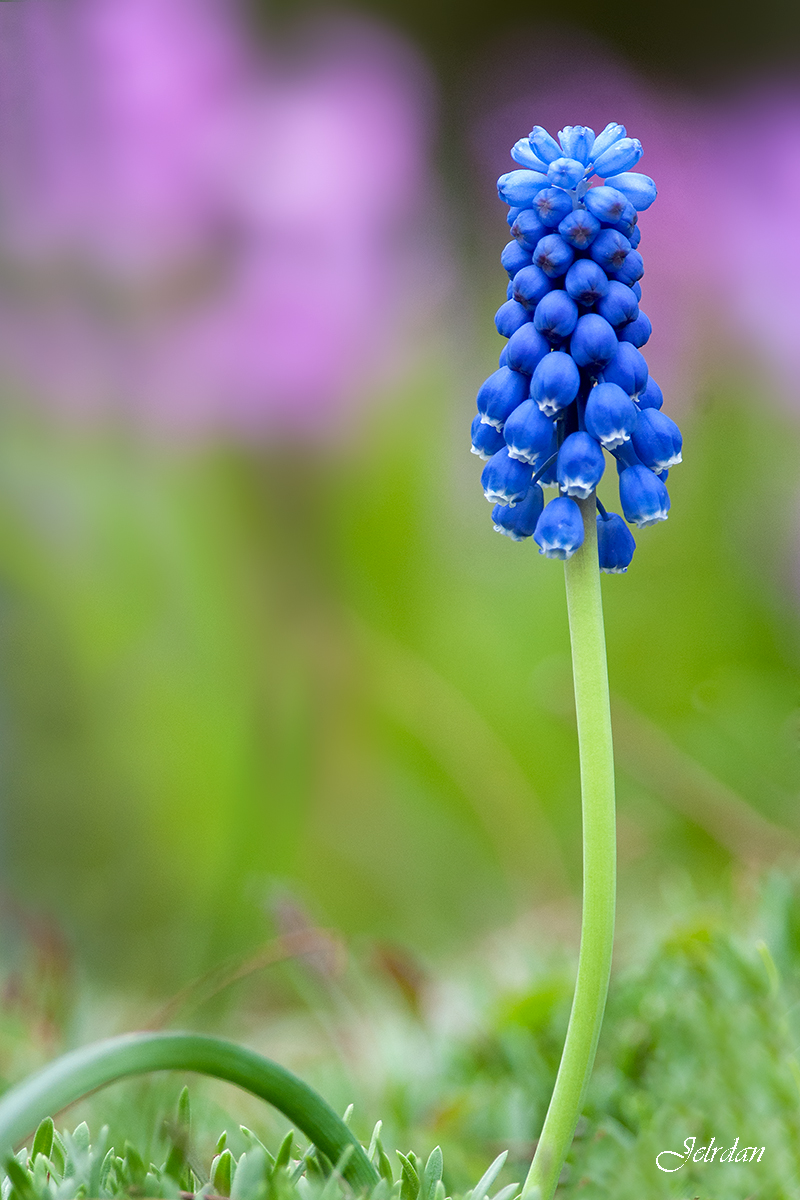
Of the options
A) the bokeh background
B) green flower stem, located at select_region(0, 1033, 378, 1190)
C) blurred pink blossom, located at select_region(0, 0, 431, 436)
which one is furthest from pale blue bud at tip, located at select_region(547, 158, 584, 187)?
blurred pink blossom, located at select_region(0, 0, 431, 436)

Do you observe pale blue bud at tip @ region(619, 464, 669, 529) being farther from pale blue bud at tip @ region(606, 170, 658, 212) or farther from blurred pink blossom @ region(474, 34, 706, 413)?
blurred pink blossom @ region(474, 34, 706, 413)

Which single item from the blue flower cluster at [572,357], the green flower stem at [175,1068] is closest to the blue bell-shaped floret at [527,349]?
the blue flower cluster at [572,357]

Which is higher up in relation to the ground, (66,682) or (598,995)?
(66,682)

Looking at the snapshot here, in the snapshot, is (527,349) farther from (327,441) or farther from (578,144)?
(327,441)

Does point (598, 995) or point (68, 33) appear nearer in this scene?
point (598, 995)

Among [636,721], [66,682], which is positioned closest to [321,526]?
[66,682]

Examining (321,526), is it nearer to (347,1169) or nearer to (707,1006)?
(707,1006)

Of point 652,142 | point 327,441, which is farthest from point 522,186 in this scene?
point 652,142

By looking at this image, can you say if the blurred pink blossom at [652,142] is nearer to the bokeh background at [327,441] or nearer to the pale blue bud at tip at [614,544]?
the bokeh background at [327,441]
